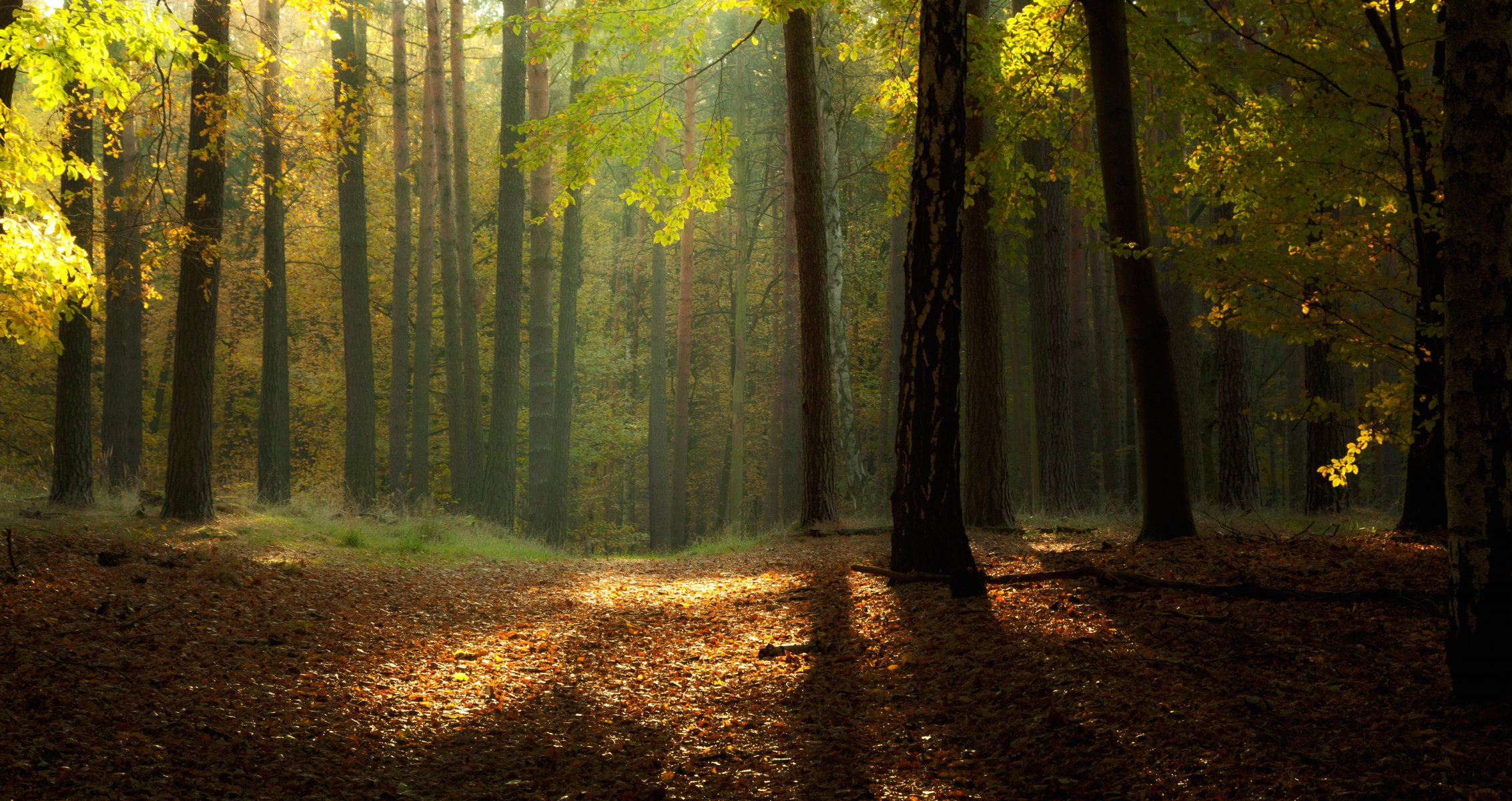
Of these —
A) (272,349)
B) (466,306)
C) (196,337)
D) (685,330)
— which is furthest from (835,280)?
(196,337)

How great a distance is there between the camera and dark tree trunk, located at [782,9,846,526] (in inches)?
466

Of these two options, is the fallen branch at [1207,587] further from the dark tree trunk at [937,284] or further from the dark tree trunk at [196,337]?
the dark tree trunk at [196,337]

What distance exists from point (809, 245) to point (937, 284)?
5.11m

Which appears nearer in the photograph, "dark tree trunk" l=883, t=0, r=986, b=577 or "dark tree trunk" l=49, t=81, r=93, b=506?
"dark tree trunk" l=883, t=0, r=986, b=577

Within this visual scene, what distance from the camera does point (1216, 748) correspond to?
3.67 m

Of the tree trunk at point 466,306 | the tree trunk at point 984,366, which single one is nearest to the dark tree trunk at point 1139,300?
the tree trunk at point 984,366

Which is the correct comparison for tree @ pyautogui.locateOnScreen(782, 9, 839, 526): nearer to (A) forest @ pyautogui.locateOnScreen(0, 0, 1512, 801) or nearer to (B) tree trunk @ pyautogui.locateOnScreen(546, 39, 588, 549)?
(A) forest @ pyautogui.locateOnScreen(0, 0, 1512, 801)

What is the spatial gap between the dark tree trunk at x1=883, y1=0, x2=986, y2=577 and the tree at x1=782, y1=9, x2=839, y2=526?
4.61m

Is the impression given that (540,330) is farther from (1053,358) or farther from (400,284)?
(1053,358)

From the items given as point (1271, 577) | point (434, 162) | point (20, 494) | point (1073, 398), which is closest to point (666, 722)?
point (1271, 577)

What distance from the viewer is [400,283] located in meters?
→ 19.6

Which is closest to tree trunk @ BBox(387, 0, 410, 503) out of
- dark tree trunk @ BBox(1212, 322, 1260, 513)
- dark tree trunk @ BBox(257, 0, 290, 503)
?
dark tree trunk @ BBox(257, 0, 290, 503)

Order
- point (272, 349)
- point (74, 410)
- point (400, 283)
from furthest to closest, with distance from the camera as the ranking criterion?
point (400, 283) → point (272, 349) → point (74, 410)

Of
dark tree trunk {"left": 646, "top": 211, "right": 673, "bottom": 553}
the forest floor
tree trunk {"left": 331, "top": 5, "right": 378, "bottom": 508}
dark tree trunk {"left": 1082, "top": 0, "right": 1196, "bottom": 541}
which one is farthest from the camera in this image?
dark tree trunk {"left": 646, "top": 211, "right": 673, "bottom": 553}
